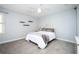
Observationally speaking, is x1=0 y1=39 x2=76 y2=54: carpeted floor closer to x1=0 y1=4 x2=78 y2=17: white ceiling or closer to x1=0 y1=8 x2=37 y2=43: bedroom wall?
x1=0 y1=8 x2=37 y2=43: bedroom wall

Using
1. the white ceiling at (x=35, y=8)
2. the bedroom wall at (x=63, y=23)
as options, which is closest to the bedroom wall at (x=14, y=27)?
the white ceiling at (x=35, y=8)

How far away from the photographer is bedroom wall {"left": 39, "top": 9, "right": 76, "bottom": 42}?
3.03 ft

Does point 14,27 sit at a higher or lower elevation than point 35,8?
lower

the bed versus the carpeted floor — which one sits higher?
the bed

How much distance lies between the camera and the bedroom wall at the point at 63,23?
925 millimetres

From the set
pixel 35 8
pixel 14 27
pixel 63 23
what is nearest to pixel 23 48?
pixel 14 27

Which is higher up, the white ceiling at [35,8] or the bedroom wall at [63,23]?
the white ceiling at [35,8]

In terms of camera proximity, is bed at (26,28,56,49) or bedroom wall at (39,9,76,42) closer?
bedroom wall at (39,9,76,42)

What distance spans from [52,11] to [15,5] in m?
0.63

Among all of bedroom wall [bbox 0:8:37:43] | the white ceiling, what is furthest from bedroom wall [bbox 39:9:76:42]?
bedroom wall [bbox 0:8:37:43]

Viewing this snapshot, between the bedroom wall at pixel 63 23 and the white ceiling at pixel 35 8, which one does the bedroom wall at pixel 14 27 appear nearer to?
the white ceiling at pixel 35 8

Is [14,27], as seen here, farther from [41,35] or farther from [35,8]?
[41,35]

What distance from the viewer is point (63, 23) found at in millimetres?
977
